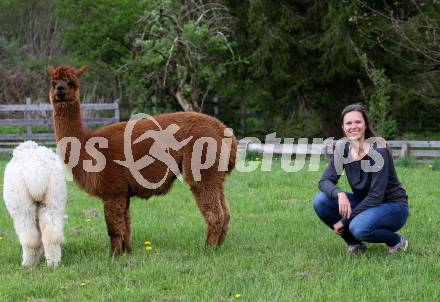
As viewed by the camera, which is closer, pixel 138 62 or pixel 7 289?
pixel 7 289

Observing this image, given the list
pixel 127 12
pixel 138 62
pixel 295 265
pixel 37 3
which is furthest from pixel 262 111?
pixel 37 3

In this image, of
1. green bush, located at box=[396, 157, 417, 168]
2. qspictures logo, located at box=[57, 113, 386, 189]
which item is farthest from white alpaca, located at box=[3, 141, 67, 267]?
green bush, located at box=[396, 157, 417, 168]

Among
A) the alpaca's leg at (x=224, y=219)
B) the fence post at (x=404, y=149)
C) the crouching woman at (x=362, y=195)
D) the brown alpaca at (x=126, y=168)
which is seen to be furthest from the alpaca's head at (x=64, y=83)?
the fence post at (x=404, y=149)

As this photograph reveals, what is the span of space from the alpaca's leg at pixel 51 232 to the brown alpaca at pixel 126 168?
1.98ft

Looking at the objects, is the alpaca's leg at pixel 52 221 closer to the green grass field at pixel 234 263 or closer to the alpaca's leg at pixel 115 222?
the green grass field at pixel 234 263

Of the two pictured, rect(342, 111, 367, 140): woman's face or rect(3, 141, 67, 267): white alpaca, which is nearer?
rect(3, 141, 67, 267): white alpaca

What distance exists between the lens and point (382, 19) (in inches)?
784

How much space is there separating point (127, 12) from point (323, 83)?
35.1 ft

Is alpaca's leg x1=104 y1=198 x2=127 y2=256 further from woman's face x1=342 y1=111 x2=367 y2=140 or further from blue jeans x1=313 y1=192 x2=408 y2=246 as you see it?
woman's face x1=342 y1=111 x2=367 y2=140

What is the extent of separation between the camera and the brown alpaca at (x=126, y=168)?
6.52 m

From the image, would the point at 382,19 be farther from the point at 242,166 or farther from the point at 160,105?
the point at 242,166

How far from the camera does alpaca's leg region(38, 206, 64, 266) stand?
235 inches

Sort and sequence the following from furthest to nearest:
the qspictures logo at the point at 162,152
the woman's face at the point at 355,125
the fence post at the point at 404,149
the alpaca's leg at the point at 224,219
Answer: the fence post at the point at 404,149, the alpaca's leg at the point at 224,219, the qspictures logo at the point at 162,152, the woman's face at the point at 355,125

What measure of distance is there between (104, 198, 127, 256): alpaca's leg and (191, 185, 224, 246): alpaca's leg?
80cm
